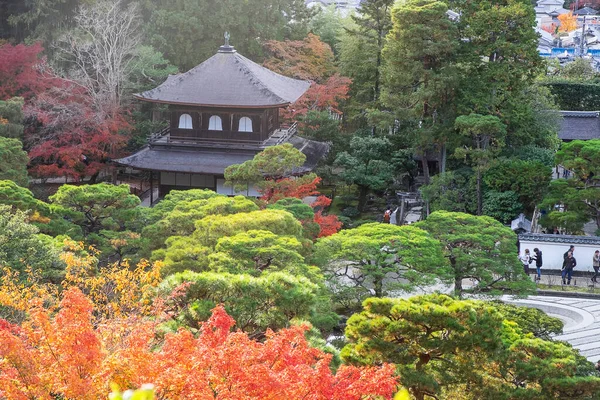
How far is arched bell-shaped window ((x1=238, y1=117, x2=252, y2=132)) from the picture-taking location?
34281 millimetres

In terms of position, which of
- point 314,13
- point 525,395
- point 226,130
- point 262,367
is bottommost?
point 525,395

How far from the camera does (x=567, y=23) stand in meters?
87.2

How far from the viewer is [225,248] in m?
17.9

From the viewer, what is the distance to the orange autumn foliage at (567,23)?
8681cm

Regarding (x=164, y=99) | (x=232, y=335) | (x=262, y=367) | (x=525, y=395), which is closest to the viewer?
(x=262, y=367)

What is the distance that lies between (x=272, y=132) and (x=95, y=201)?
45.8 ft

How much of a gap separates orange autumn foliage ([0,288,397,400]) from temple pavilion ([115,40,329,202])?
21.9 metres

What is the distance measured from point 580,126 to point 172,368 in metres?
34.0

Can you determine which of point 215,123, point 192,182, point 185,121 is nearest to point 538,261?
point 192,182

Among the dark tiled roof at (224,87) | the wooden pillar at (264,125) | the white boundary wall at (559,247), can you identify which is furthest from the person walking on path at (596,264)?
the wooden pillar at (264,125)

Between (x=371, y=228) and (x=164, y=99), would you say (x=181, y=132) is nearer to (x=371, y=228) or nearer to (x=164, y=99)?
(x=164, y=99)

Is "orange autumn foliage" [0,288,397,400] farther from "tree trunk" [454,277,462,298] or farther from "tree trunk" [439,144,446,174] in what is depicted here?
"tree trunk" [439,144,446,174]

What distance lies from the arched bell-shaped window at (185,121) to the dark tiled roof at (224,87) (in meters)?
1.03

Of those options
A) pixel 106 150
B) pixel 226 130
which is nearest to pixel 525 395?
pixel 226 130
